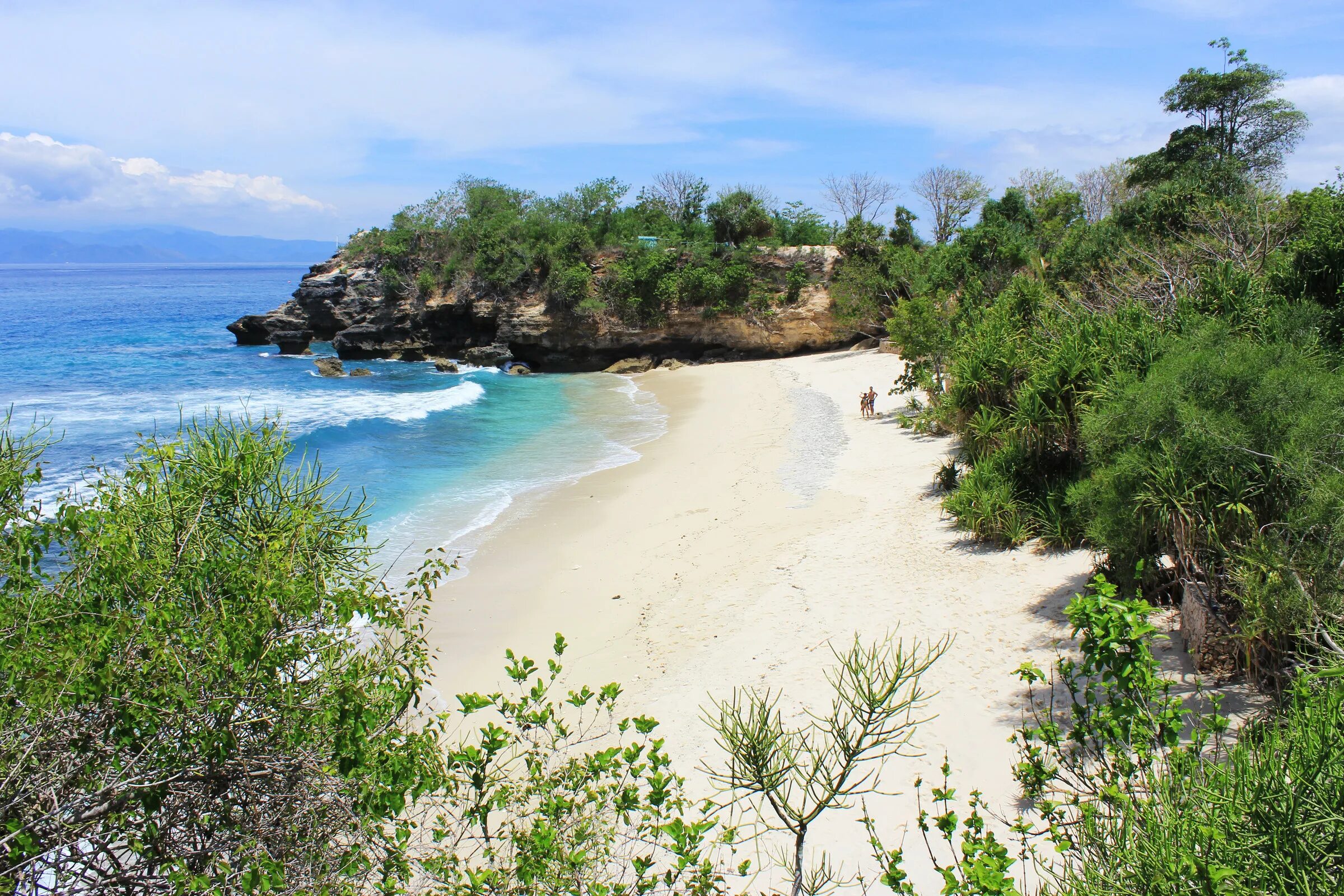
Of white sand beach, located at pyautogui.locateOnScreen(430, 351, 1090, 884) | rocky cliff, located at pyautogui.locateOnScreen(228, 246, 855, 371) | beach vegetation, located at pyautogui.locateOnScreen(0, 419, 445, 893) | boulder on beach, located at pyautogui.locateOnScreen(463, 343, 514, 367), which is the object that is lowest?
white sand beach, located at pyautogui.locateOnScreen(430, 351, 1090, 884)

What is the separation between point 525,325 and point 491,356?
305cm

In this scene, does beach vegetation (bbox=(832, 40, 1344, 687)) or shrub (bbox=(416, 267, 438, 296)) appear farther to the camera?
shrub (bbox=(416, 267, 438, 296))

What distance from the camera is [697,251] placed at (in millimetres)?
43531

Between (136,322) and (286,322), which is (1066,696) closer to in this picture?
(286,322)

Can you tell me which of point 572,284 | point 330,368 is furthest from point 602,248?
point 330,368

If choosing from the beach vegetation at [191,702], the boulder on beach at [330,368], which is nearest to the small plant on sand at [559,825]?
the beach vegetation at [191,702]

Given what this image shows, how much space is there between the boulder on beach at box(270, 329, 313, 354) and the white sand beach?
126 ft

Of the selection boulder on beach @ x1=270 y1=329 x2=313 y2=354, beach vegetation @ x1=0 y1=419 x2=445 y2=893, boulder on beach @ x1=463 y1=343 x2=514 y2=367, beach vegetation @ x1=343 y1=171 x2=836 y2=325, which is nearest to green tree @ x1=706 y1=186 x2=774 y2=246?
beach vegetation @ x1=343 y1=171 x2=836 y2=325

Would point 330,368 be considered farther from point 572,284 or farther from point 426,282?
point 572,284

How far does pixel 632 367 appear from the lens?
144 ft

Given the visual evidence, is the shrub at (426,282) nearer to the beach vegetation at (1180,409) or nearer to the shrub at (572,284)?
the shrub at (572,284)

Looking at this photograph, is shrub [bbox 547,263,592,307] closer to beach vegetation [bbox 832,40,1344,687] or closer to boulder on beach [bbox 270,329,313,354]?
boulder on beach [bbox 270,329,313,354]

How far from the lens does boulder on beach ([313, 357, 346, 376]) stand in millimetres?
42156

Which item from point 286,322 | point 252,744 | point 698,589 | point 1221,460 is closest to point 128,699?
point 252,744
